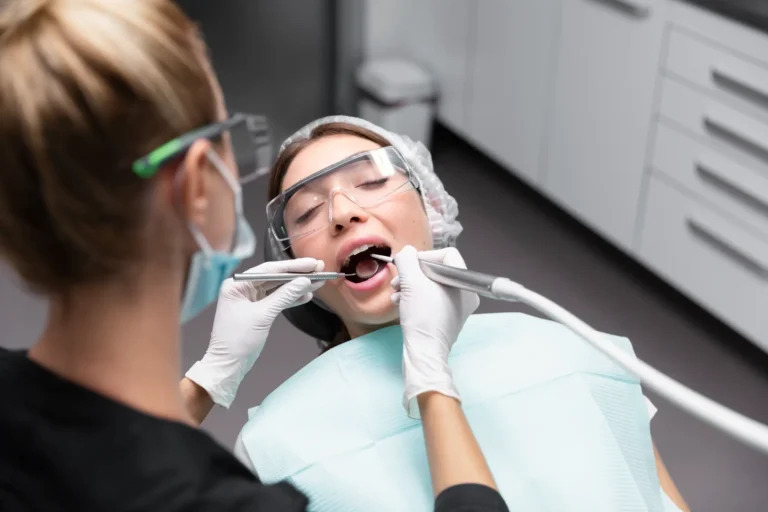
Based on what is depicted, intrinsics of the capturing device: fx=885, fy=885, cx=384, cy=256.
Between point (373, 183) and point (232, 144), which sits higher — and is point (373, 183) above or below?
below

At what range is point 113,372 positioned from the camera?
845mm

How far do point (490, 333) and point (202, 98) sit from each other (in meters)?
0.85

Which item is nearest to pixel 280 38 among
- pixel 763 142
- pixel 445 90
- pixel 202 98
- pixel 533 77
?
pixel 445 90

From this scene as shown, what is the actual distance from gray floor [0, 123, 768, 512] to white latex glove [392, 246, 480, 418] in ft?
3.76

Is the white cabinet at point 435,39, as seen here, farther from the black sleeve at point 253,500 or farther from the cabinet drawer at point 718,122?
the black sleeve at point 253,500

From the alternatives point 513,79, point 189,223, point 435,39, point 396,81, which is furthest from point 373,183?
point 435,39

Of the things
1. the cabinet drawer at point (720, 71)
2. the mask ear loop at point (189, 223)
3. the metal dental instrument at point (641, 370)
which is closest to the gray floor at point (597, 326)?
the cabinet drawer at point (720, 71)

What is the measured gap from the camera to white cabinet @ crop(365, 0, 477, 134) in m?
3.48

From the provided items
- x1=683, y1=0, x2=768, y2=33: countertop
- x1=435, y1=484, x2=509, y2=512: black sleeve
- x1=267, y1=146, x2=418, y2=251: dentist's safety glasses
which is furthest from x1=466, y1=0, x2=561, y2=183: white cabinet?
x1=435, y1=484, x2=509, y2=512: black sleeve

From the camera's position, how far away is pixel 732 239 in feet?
8.07

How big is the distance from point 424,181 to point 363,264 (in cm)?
22

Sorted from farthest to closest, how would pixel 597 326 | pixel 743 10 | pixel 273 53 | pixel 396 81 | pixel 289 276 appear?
pixel 273 53 < pixel 396 81 < pixel 597 326 < pixel 743 10 < pixel 289 276

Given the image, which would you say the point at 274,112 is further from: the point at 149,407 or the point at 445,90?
the point at 149,407

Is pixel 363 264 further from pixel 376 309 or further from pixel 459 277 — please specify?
pixel 459 277
